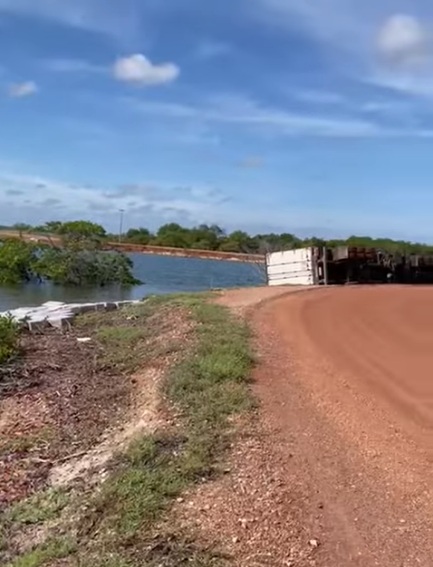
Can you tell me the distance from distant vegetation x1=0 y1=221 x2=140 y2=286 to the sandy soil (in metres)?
23.7

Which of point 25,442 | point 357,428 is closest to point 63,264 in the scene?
point 25,442

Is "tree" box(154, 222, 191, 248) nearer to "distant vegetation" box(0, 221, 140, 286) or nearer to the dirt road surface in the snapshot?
"distant vegetation" box(0, 221, 140, 286)

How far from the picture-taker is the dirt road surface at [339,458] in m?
4.22

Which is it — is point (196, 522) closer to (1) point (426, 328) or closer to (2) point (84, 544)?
(2) point (84, 544)

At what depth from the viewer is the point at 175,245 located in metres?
86.3

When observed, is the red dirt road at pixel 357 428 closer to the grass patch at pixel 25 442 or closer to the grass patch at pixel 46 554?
the grass patch at pixel 46 554

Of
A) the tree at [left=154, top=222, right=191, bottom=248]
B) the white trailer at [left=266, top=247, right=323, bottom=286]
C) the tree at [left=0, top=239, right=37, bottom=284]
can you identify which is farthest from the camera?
the tree at [left=154, top=222, right=191, bottom=248]

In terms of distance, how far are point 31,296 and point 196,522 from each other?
74.4 ft

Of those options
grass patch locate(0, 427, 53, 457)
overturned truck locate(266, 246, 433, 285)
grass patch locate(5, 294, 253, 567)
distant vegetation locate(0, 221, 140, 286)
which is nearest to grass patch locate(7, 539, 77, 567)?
grass patch locate(5, 294, 253, 567)

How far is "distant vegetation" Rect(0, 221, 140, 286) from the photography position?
32312mm

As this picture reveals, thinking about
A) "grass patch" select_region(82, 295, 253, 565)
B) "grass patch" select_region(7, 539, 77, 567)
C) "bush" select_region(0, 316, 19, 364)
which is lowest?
"grass patch" select_region(7, 539, 77, 567)

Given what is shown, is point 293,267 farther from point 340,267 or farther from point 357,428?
point 357,428

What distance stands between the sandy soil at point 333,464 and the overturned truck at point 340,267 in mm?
12834

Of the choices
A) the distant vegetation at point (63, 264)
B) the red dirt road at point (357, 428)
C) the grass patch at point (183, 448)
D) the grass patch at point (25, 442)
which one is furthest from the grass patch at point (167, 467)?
→ the distant vegetation at point (63, 264)
